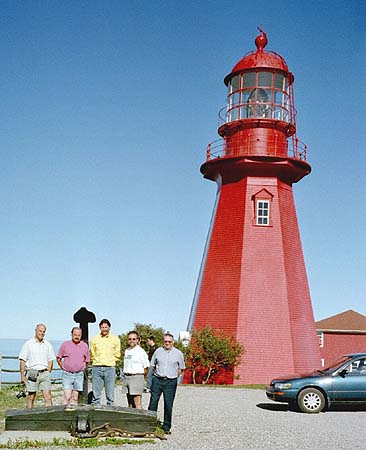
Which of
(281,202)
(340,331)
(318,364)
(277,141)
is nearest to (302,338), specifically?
(318,364)

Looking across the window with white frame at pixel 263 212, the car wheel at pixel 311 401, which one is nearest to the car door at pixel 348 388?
the car wheel at pixel 311 401

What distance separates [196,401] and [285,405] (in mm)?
2333

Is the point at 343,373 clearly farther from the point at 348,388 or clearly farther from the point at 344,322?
the point at 344,322

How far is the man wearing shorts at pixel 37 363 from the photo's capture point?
12.2m

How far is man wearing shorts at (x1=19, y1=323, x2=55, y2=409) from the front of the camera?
40.0ft

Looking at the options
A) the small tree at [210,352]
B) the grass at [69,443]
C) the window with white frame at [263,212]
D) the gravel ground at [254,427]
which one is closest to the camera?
the grass at [69,443]

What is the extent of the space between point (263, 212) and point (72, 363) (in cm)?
1619

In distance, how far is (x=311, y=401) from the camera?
15.9 metres

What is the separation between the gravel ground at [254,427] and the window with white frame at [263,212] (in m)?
9.52

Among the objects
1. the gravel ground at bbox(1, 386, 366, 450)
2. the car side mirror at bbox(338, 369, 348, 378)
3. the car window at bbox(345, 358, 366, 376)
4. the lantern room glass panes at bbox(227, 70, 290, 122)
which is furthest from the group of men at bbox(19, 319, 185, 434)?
the lantern room glass panes at bbox(227, 70, 290, 122)

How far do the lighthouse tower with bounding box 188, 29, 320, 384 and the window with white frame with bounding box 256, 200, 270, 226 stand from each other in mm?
39

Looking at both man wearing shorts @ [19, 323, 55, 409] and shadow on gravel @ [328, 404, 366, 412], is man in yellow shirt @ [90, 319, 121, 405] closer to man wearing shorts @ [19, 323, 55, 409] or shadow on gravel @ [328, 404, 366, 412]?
man wearing shorts @ [19, 323, 55, 409]

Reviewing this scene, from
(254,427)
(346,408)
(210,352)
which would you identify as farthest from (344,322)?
(254,427)

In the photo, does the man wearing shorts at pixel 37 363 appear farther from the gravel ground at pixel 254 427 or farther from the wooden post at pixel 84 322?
the gravel ground at pixel 254 427
